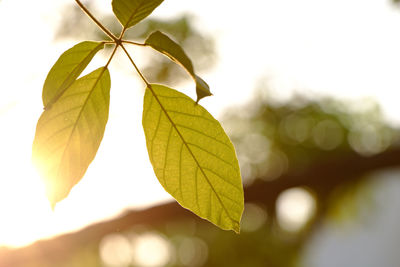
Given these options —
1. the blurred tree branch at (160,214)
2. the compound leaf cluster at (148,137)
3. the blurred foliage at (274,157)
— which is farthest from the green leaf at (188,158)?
the blurred foliage at (274,157)

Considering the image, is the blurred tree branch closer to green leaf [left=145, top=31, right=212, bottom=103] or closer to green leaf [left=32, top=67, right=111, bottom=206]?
green leaf [left=32, top=67, right=111, bottom=206]

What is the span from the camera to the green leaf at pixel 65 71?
0.59 meters

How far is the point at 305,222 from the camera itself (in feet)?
39.1

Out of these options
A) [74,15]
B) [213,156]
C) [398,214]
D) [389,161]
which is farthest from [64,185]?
[398,214]

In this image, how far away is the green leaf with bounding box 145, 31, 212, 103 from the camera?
0.49m

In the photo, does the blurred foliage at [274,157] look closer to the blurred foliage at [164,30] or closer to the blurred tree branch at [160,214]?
the blurred foliage at [164,30]

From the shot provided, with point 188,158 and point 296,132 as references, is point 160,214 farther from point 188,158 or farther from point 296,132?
point 296,132

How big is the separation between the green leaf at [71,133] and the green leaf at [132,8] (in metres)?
0.08

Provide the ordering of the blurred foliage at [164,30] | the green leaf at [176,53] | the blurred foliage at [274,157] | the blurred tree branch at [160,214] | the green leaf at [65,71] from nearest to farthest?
the green leaf at [176,53]
the green leaf at [65,71]
the blurred tree branch at [160,214]
the blurred foliage at [164,30]
the blurred foliage at [274,157]

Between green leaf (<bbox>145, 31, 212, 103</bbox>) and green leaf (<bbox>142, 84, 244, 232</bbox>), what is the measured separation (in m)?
0.07

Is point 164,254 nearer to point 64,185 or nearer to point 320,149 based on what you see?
point 320,149

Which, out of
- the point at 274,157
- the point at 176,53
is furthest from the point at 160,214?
the point at 274,157

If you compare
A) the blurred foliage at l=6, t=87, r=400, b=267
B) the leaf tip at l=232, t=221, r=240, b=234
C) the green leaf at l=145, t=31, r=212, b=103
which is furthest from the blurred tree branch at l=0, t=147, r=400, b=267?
the blurred foliage at l=6, t=87, r=400, b=267

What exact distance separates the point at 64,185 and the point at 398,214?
38.0 feet
